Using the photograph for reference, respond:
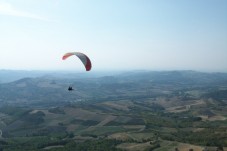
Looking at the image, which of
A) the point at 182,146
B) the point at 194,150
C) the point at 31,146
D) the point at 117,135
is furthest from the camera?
the point at 117,135

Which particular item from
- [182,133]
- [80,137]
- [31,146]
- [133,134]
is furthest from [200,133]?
[31,146]

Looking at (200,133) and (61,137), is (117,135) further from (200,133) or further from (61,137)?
(200,133)

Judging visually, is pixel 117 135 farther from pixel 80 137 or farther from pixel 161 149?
pixel 161 149

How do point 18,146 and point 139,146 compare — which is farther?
point 18,146

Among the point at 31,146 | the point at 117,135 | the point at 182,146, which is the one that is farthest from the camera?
the point at 117,135

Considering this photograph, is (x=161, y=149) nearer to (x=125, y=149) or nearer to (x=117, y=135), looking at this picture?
(x=125, y=149)

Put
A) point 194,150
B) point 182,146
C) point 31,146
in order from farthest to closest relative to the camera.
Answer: point 31,146 < point 182,146 < point 194,150

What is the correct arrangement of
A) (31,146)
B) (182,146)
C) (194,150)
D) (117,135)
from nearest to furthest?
1. (194,150)
2. (182,146)
3. (31,146)
4. (117,135)

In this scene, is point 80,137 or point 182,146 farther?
point 80,137

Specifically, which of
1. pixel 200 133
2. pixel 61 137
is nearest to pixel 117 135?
pixel 61 137
